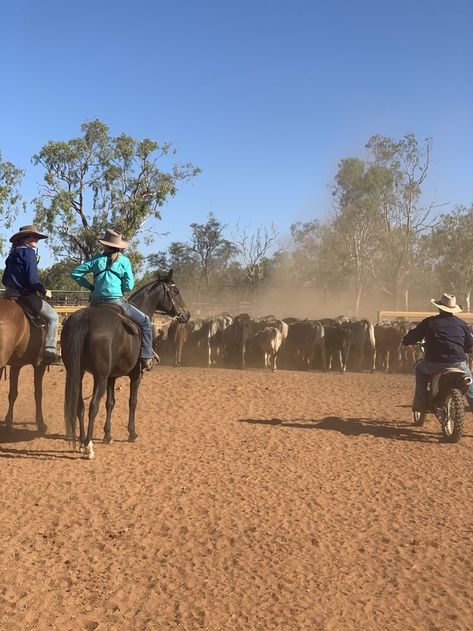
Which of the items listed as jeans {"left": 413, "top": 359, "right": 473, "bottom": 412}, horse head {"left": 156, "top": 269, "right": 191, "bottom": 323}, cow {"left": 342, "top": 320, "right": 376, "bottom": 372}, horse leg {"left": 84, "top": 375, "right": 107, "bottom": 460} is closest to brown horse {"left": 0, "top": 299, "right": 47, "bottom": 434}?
horse leg {"left": 84, "top": 375, "right": 107, "bottom": 460}

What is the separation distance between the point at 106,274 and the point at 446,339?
15.7 feet

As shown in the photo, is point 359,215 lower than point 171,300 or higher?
higher

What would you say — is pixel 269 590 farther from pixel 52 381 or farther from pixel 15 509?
pixel 52 381

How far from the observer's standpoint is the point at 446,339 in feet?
27.3

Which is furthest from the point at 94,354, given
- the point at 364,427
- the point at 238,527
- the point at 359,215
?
the point at 359,215

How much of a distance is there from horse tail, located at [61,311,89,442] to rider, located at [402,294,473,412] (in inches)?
184

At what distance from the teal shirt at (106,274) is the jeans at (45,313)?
60 centimetres

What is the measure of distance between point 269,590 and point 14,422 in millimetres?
6107

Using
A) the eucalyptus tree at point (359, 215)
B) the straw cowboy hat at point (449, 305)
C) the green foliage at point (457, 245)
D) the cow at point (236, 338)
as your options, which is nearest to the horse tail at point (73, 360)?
the straw cowboy hat at point (449, 305)

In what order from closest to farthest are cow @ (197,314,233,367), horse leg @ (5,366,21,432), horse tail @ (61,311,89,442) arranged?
1. horse tail @ (61,311,89,442)
2. horse leg @ (5,366,21,432)
3. cow @ (197,314,233,367)

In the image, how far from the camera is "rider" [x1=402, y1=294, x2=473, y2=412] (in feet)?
27.1

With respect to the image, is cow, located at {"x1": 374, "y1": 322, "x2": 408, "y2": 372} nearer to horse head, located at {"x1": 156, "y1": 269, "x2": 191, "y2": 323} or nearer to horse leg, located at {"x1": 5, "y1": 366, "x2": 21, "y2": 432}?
horse head, located at {"x1": 156, "y1": 269, "x2": 191, "y2": 323}

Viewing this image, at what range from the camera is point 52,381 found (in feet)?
40.2

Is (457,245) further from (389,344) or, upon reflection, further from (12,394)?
(12,394)
